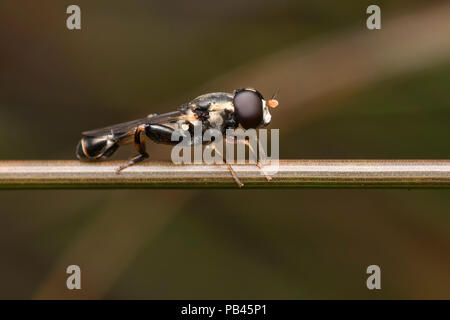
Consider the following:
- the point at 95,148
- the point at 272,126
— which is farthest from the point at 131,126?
the point at 272,126

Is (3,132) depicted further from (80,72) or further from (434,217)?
(434,217)

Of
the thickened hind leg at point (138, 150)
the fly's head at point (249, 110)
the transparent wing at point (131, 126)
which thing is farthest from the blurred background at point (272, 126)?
the fly's head at point (249, 110)

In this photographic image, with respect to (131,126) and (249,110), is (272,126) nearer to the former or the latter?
(249,110)

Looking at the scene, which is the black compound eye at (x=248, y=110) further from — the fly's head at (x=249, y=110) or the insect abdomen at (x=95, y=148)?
the insect abdomen at (x=95, y=148)

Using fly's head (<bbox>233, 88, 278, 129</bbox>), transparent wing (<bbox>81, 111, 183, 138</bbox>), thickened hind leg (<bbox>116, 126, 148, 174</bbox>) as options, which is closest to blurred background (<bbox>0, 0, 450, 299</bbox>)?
transparent wing (<bbox>81, 111, 183, 138</bbox>)

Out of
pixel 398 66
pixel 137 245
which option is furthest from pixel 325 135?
pixel 137 245
